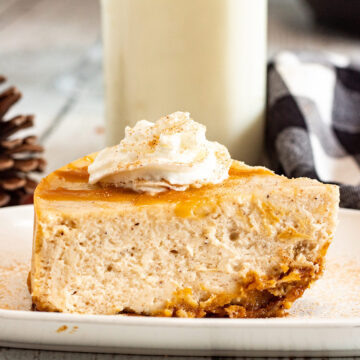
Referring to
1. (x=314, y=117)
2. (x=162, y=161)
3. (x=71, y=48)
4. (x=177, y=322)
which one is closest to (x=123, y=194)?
(x=162, y=161)

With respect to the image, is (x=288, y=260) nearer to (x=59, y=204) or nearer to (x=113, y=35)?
(x=59, y=204)

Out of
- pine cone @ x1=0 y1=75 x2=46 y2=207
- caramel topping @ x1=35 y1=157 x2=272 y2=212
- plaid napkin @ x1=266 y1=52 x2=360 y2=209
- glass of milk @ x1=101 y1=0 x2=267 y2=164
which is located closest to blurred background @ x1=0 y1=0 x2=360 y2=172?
pine cone @ x1=0 y1=75 x2=46 y2=207

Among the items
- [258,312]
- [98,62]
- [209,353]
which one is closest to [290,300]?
[258,312]

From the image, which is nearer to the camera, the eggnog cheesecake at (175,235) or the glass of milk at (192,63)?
the eggnog cheesecake at (175,235)

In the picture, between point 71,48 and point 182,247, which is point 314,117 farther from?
point 71,48

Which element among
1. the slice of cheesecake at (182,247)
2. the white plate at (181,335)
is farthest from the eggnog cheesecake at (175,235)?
the white plate at (181,335)

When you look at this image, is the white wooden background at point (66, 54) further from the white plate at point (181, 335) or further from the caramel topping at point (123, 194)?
the white plate at point (181, 335)
